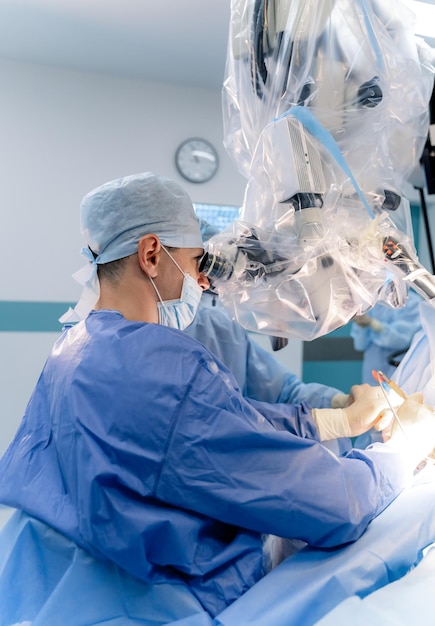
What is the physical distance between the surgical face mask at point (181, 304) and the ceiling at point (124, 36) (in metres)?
1.87

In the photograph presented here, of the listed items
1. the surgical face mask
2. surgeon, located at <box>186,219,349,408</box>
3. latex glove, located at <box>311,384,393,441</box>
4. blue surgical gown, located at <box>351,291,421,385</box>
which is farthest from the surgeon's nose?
blue surgical gown, located at <box>351,291,421,385</box>

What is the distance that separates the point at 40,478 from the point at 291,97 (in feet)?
3.01

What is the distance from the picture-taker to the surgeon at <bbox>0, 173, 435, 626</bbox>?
38.3 inches

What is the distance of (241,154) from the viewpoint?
54.6 inches

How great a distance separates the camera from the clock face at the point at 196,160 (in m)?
3.93

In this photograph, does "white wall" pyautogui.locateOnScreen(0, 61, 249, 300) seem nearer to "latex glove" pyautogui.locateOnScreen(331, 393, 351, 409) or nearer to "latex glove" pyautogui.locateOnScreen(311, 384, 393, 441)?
"latex glove" pyautogui.locateOnScreen(331, 393, 351, 409)

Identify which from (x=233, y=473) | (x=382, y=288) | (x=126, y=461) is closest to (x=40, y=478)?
(x=126, y=461)

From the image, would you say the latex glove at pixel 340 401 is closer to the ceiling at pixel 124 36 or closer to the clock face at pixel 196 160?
the ceiling at pixel 124 36

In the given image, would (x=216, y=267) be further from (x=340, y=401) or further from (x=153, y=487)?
(x=340, y=401)

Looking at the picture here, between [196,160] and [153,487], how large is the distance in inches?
129

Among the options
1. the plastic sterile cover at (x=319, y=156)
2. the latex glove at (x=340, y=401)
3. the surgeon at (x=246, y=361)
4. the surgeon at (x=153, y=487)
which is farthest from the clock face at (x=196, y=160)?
the surgeon at (x=153, y=487)

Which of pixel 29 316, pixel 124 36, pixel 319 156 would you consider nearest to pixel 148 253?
pixel 319 156

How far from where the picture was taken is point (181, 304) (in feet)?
4.20

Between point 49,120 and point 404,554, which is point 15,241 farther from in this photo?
point 404,554
